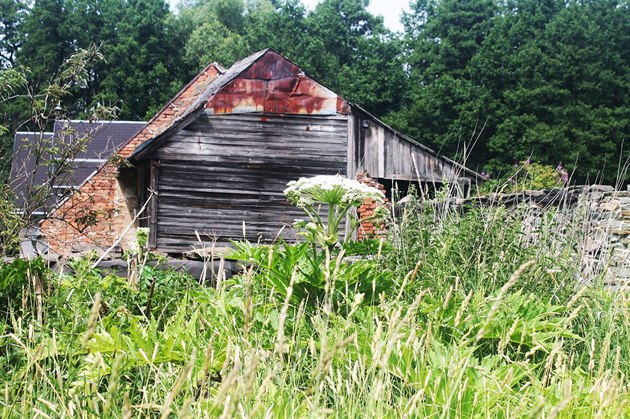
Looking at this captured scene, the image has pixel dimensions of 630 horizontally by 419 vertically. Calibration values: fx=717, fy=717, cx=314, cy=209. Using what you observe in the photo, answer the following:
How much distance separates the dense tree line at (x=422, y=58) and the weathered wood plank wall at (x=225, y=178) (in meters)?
17.0

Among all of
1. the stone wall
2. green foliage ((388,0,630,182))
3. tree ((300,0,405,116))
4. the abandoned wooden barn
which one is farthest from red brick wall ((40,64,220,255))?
tree ((300,0,405,116))

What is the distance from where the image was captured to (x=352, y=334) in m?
1.94

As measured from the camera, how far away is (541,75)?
35.5 m

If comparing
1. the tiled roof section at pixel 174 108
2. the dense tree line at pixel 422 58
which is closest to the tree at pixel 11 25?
the dense tree line at pixel 422 58

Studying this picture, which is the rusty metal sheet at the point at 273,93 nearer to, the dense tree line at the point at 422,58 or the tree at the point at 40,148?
the tree at the point at 40,148

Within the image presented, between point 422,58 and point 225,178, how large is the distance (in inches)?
1045

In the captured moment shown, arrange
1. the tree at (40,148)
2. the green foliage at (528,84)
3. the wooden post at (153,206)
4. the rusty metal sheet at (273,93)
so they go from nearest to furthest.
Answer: the tree at (40,148)
the wooden post at (153,206)
the rusty metal sheet at (273,93)
the green foliage at (528,84)

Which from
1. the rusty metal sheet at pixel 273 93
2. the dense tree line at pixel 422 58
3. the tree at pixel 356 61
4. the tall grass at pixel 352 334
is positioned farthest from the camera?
the tree at pixel 356 61

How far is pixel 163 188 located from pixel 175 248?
4.64 ft

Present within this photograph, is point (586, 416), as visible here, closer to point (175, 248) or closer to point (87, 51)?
point (87, 51)

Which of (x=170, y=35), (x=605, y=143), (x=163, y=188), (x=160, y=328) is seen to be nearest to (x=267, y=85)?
(x=163, y=188)

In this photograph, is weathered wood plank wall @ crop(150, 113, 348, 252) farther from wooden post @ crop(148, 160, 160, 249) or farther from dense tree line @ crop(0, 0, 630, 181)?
dense tree line @ crop(0, 0, 630, 181)

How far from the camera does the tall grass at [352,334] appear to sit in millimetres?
2223

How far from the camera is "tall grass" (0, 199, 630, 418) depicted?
7.29 feet
